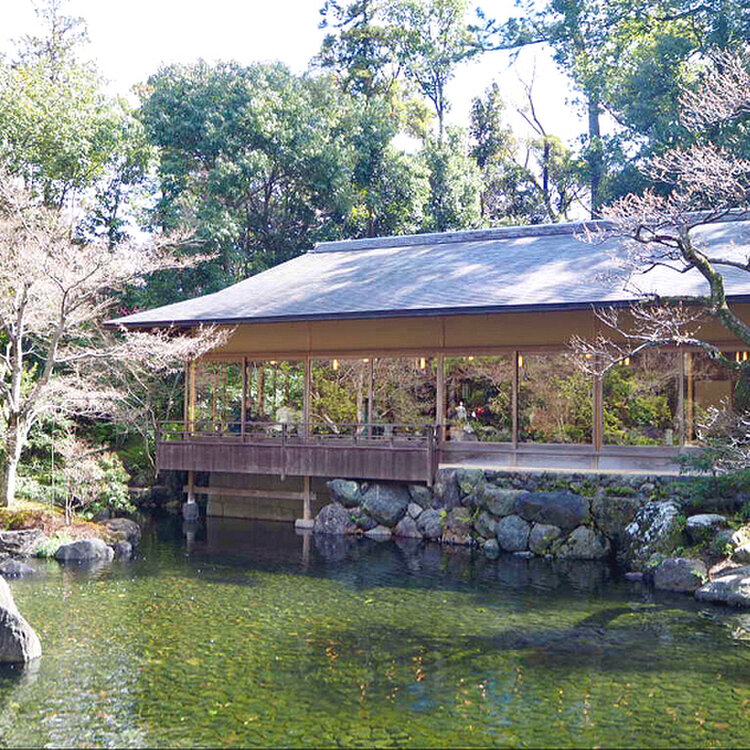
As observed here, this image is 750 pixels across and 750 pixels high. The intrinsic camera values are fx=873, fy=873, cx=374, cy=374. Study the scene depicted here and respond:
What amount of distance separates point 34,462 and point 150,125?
12.3 m

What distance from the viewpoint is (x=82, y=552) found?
45.4 feet

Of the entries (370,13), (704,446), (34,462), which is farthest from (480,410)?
(370,13)

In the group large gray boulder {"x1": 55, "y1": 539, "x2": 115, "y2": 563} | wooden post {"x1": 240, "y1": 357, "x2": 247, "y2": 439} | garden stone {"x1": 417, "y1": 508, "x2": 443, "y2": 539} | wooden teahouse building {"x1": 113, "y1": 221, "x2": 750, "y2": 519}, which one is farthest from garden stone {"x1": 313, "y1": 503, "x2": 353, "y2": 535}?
large gray boulder {"x1": 55, "y1": 539, "x2": 115, "y2": 563}

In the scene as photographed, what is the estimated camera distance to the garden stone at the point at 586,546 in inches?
552

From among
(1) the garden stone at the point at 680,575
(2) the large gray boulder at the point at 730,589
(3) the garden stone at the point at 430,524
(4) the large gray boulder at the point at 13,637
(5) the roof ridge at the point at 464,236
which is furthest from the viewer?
(5) the roof ridge at the point at 464,236

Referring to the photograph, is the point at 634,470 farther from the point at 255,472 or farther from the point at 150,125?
the point at 150,125

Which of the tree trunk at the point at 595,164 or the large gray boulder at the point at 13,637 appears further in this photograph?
the tree trunk at the point at 595,164

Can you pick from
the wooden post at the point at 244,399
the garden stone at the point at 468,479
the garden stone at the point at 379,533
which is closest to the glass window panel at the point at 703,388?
the garden stone at the point at 468,479

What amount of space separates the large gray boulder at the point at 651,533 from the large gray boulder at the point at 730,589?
1193mm

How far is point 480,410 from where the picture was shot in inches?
654

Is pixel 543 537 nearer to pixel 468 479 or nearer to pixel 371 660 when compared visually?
pixel 468 479

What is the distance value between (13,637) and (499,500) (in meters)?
8.69

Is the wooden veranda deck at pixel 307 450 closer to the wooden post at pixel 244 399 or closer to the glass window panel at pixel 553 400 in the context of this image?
the wooden post at pixel 244 399

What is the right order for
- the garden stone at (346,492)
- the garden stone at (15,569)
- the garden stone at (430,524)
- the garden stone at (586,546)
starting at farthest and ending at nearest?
the garden stone at (346,492) < the garden stone at (430,524) < the garden stone at (586,546) < the garden stone at (15,569)
